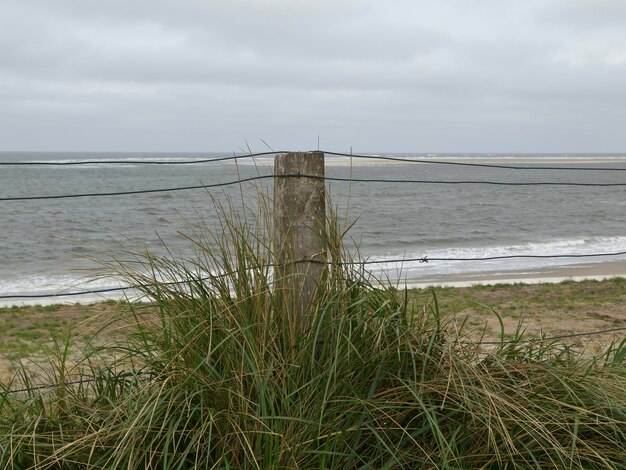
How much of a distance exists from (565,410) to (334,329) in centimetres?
88

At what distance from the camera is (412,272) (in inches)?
562

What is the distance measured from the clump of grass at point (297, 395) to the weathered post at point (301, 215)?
0.06 m

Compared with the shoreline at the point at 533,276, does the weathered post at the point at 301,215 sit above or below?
above

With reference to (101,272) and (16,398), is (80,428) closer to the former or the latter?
(16,398)

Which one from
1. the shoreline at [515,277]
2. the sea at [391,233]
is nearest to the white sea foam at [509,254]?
the sea at [391,233]

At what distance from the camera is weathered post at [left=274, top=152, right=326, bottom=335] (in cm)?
284

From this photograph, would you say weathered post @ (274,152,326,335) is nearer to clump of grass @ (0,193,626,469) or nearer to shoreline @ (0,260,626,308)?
clump of grass @ (0,193,626,469)

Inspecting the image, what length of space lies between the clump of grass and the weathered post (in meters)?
0.06

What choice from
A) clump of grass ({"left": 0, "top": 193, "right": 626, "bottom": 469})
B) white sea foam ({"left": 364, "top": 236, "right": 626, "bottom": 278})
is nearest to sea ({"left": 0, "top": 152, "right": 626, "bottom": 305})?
white sea foam ({"left": 364, "top": 236, "right": 626, "bottom": 278})

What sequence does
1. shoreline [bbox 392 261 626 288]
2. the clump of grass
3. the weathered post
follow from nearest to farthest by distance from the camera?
the clump of grass, the weathered post, shoreline [bbox 392 261 626 288]

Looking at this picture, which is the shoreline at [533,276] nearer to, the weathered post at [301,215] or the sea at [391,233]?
the sea at [391,233]

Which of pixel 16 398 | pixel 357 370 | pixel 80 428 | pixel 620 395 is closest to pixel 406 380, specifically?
pixel 357 370

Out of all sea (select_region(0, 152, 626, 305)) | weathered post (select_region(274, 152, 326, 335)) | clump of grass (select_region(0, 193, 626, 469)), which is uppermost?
weathered post (select_region(274, 152, 326, 335))

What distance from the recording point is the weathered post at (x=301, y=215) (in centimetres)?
284
